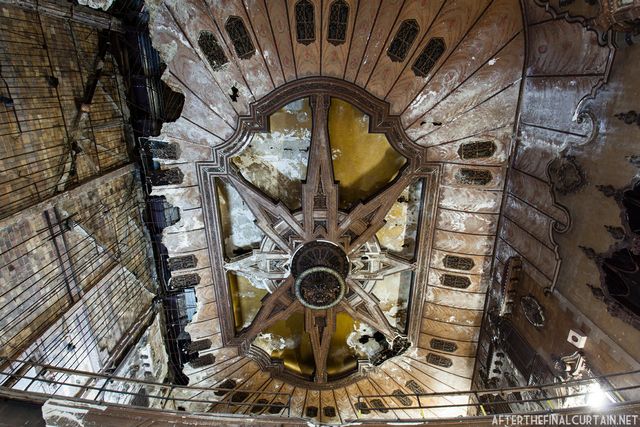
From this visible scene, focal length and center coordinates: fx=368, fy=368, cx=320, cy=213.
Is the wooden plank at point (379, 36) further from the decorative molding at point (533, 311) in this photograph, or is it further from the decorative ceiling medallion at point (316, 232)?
the decorative molding at point (533, 311)

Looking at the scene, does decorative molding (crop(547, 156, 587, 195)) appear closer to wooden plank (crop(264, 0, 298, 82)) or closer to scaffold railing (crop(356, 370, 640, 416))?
scaffold railing (crop(356, 370, 640, 416))

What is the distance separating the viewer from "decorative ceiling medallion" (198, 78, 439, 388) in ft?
20.9

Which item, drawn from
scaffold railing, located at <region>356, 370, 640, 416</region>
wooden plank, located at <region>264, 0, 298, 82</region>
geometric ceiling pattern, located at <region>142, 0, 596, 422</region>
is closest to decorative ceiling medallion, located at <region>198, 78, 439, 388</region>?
geometric ceiling pattern, located at <region>142, 0, 596, 422</region>

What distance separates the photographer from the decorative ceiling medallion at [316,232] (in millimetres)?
6371

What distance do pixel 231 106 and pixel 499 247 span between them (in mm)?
5383

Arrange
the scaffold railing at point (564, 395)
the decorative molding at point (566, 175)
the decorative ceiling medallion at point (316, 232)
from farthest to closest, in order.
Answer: the decorative ceiling medallion at point (316, 232) < the decorative molding at point (566, 175) < the scaffold railing at point (564, 395)

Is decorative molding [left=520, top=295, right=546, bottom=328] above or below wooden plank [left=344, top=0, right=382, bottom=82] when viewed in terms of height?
below

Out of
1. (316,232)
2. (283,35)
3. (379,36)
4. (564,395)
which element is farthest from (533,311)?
(283,35)

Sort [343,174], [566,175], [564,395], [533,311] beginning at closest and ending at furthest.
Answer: [564,395], [566,175], [533,311], [343,174]

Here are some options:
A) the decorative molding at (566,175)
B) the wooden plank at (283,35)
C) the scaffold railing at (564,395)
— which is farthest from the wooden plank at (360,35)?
the scaffold railing at (564,395)

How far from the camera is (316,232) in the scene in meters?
7.04

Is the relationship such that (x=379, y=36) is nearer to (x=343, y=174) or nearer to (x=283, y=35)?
(x=283, y=35)

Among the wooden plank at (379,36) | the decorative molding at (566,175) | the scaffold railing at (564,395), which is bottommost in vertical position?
the scaffold railing at (564,395)

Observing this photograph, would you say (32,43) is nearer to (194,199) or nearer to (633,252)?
(194,199)
